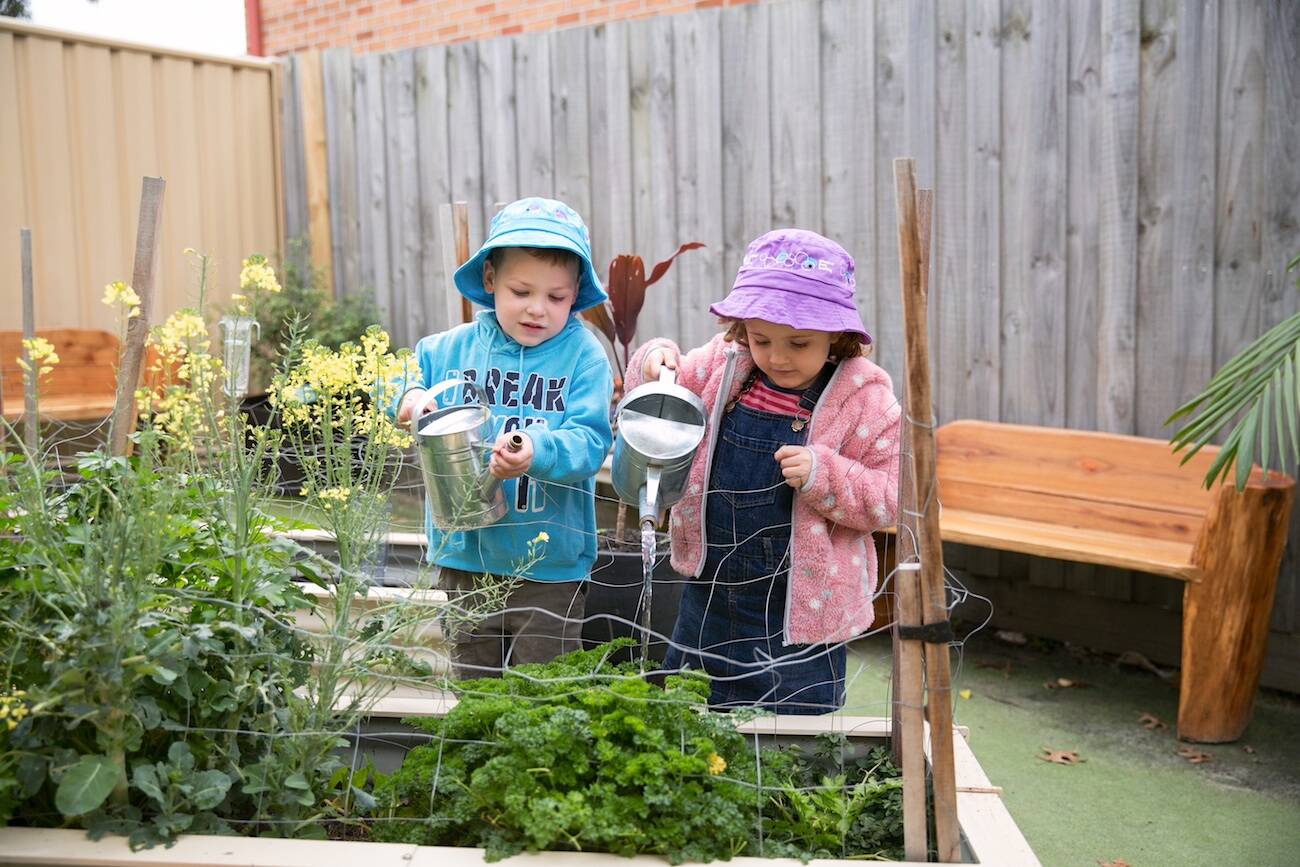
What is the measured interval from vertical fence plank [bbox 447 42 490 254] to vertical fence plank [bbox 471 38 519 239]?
2 centimetres

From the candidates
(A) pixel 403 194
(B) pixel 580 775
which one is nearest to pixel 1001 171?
(B) pixel 580 775

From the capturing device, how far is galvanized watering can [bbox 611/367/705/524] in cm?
200

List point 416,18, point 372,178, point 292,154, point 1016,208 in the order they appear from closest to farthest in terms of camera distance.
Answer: point 1016,208
point 372,178
point 292,154
point 416,18

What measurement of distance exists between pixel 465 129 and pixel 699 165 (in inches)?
52.9

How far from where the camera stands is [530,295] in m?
2.22

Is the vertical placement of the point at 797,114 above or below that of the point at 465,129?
below

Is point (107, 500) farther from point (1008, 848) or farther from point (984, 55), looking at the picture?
point (984, 55)

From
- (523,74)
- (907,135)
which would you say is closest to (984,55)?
(907,135)

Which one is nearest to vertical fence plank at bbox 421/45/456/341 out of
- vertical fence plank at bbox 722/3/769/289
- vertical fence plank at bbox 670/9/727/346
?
vertical fence plank at bbox 670/9/727/346

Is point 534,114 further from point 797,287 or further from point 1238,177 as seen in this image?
point 797,287

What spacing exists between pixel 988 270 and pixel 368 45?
5450mm

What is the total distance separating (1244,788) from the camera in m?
2.84

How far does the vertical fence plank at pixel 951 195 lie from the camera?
3.86 meters

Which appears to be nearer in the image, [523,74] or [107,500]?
[107,500]
